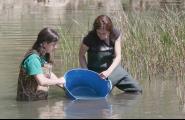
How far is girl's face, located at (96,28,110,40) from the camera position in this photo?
9334 millimetres

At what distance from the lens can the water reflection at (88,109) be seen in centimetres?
818

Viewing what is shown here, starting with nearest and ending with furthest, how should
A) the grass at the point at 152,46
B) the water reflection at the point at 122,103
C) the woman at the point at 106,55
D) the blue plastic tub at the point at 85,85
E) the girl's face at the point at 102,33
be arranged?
the water reflection at the point at 122,103, the girl's face at the point at 102,33, the woman at the point at 106,55, the blue plastic tub at the point at 85,85, the grass at the point at 152,46

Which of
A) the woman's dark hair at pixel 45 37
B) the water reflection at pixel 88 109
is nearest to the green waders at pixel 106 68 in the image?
the water reflection at pixel 88 109

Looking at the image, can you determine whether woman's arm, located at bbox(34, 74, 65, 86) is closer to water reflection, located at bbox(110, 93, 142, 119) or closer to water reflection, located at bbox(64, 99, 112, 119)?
water reflection, located at bbox(64, 99, 112, 119)

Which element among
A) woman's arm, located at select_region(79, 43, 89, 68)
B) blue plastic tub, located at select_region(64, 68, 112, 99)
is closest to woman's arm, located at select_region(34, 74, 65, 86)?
blue plastic tub, located at select_region(64, 68, 112, 99)

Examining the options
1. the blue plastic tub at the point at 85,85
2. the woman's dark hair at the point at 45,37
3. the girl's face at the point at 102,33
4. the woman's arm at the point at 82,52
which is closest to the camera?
the woman's dark hair at the point at 45,37

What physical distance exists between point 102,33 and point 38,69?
49.4 inches

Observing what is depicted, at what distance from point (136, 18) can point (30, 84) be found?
3547mm

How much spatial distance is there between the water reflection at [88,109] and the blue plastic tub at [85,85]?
327mm

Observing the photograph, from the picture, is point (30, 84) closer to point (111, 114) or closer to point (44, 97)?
point (44, 97)

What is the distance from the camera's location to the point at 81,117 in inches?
316

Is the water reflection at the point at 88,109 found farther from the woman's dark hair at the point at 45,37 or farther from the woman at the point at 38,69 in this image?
the woman's dark hair at the point at 45,37

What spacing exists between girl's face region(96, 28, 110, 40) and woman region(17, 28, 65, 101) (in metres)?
0.85

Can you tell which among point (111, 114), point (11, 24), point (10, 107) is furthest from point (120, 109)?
point (11, 24)
